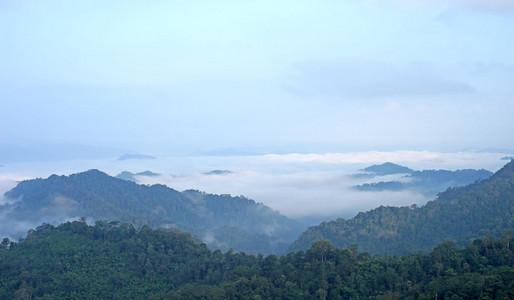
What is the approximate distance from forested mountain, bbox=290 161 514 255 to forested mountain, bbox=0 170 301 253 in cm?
1632

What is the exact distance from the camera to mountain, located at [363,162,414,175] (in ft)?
542

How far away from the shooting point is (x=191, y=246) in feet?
133

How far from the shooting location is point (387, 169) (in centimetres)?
16925

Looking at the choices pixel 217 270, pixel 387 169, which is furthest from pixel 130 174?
pixel 217 270

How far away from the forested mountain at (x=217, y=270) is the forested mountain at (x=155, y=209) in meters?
36.2

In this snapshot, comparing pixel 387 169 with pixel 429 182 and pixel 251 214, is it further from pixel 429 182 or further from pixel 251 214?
pixel 251 214

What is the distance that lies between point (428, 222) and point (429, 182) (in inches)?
2824

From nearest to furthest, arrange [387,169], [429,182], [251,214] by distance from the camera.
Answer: [251,214] < [429,182] < [387,169]

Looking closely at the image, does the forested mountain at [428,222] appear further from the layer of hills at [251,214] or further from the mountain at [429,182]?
the mountain at [429,182]

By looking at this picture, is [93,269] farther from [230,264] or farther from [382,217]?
[382,217]

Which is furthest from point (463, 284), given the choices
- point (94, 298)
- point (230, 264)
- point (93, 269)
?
point (93, 269)

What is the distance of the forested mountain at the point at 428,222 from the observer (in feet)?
181

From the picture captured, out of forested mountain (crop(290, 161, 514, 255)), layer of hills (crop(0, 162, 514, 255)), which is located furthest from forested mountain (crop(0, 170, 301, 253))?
forested mountain (crop(290, 161, 514, 255))

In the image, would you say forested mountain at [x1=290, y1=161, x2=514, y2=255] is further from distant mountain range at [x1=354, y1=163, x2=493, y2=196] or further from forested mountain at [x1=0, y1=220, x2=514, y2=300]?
distant mountain range at [x1=354, y1=163, x2=493, y2=196]
